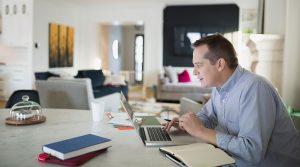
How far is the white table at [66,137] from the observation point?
111cm

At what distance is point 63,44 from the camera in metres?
8.11

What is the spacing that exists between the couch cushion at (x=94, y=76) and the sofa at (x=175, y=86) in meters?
1.50

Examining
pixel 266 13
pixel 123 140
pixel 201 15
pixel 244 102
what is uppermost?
pixel 201 15

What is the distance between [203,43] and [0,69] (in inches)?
270

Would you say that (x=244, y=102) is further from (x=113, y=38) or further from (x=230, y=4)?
(x=113, y=38)

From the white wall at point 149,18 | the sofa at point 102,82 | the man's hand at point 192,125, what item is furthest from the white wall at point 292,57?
the white wall at point 149,18

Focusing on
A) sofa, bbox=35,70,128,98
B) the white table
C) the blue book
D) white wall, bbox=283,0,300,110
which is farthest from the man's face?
sofa, bbox=35,70,128,98

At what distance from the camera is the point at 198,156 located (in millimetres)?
1074

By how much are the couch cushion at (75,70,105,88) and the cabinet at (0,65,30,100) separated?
4.45 feet

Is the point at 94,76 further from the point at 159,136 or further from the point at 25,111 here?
the point at 159,136

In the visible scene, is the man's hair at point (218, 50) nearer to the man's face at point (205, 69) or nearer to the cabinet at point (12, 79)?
the man's face at point (205, 69)

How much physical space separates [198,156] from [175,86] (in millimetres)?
6211

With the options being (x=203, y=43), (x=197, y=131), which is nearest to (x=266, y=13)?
(x=203, y=43)

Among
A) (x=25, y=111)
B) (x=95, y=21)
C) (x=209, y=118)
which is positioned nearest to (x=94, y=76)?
(x=95, y=21)
